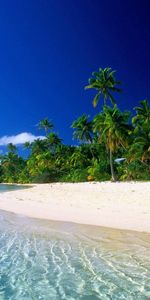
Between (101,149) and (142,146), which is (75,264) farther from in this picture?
(101,149)

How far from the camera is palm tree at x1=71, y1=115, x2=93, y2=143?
53.6 meters

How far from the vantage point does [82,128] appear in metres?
53.8

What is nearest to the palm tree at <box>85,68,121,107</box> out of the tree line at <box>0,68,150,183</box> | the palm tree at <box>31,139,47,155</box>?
the tree line at <box>0,68,150,183</box>

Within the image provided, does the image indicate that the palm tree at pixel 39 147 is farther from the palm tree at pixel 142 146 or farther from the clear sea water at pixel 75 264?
the clear sea water at pixel 75 264

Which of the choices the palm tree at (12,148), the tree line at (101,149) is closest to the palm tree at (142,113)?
the tree line at (101,149)

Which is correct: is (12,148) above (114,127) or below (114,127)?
above

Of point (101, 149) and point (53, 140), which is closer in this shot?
point (101, 149)

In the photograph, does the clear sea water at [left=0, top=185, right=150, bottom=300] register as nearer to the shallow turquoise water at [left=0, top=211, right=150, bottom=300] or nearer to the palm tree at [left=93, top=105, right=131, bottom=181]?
the shallow turquoise water at [left=0, top=211, right=150, bottom=300]

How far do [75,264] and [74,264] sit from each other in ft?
0.06

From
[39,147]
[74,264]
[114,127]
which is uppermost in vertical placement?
[39,147]

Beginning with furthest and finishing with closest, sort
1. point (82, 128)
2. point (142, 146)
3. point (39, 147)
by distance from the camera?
point (39, 147) < point (82, 128) < point (142, 146)

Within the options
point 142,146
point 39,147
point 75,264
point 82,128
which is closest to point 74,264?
point 75,264

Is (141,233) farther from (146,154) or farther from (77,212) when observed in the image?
(146,154)

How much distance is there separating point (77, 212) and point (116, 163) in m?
33.9
